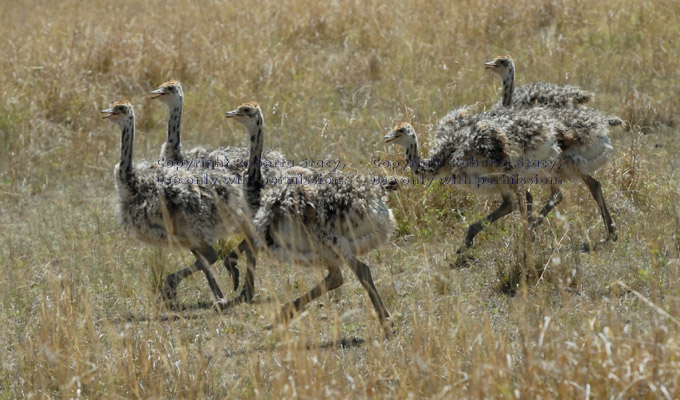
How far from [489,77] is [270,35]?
3.51m

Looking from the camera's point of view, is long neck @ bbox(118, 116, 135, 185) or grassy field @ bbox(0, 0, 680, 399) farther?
long neck @ bbox(118, 116, 135, 185)

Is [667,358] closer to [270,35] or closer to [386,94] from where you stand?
[386,94]

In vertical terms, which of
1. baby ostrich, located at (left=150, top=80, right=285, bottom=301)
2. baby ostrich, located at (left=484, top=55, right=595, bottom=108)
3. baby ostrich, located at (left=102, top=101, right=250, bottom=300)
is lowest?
baby ostrich, located at (left=102, top=101, right=250, bottom=300)

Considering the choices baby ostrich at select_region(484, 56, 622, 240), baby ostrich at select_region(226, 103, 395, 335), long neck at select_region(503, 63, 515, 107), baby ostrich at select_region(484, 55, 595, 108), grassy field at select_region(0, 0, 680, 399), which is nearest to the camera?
grassy field at select_region(0, 0, 680, 399)

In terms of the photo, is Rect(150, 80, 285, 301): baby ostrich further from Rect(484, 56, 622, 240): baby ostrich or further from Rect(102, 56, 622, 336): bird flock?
Rect(484, 56, 622, 240): baby ostrich

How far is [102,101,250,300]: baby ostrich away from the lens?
7402 millimetres

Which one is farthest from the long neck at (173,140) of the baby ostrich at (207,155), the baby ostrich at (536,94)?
the baby ostrich at (536,94)

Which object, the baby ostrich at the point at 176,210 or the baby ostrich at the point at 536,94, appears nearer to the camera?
the baby ostrich at the point at 176,210

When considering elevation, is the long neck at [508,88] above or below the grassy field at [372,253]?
above

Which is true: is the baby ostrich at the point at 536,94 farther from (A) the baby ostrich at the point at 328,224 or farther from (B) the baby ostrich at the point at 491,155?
(A) the baby ostrich at the point at 328,224

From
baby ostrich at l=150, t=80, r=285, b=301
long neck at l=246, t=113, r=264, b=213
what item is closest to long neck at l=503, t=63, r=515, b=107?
baby ostrich at l=150, t=80, r=285, b=301

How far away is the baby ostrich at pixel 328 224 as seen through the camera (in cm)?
635

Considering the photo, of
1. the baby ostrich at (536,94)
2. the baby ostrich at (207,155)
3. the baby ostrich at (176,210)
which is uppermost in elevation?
the baby ostrich at (536,94)

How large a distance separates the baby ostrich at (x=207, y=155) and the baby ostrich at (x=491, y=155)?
1209 millimetres
